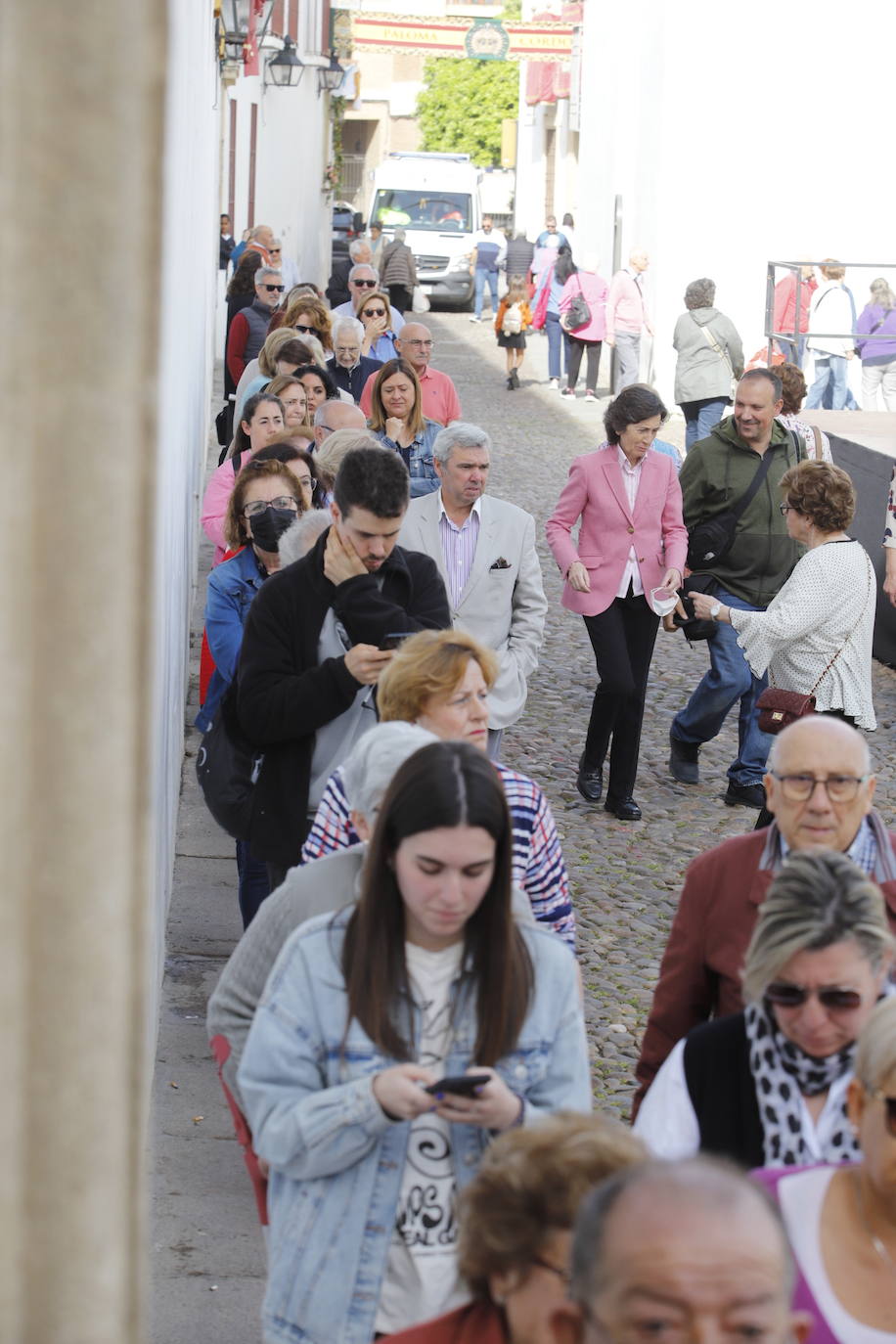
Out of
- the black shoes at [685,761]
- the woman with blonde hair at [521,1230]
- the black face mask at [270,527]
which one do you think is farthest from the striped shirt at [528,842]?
the black shoes at [685,761]

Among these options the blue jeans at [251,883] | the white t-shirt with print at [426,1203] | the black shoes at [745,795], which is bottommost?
the black shoes at [745,795]

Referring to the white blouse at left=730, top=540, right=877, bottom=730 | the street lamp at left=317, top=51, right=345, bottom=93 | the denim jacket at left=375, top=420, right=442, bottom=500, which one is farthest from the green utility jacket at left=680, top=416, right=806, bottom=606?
the street lamp at left=317, top=51, right=345, bottom=93

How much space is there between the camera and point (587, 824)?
7.96m

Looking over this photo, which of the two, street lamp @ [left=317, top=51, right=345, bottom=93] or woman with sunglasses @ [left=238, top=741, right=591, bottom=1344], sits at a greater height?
street lamp @ [left=317, top=51, right=345, bottom=93]

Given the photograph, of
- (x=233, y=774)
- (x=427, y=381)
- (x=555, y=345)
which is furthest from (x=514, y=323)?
(x=233, y=774)

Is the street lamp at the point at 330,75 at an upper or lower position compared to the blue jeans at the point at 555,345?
upper

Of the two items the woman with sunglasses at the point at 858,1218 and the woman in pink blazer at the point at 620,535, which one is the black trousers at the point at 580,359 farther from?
the woman with sunglasses at the point at 858,1218

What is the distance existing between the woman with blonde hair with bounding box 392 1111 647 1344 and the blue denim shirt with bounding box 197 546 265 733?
11.7 feet

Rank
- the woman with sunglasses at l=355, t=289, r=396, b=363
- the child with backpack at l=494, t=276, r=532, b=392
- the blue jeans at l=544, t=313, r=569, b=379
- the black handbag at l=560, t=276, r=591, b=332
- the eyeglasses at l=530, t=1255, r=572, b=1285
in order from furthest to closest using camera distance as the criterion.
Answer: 1. the blue jeans at l=544, t=313, r=569, b=379
2. the child with backpack at l=494, t=276, r=532, b=392
3. the black handbag at l=560, t=276, r=591, b=332
4. the woman with sunglasses at l=355, t=289, r=396, b=363
5. the eyeglasses at l=530, t=1255, r=572, b=1285

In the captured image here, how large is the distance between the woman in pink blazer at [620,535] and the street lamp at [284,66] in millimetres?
17378

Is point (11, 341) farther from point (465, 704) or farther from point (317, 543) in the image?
point (317, 543)

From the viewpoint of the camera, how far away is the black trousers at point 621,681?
25.3 feet

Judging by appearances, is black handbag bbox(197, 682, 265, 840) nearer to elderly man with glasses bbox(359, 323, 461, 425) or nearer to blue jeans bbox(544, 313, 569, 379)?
elderly man with glasses bbox(359, 323, 461, 425)

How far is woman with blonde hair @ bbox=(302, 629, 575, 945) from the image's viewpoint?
140 inches
